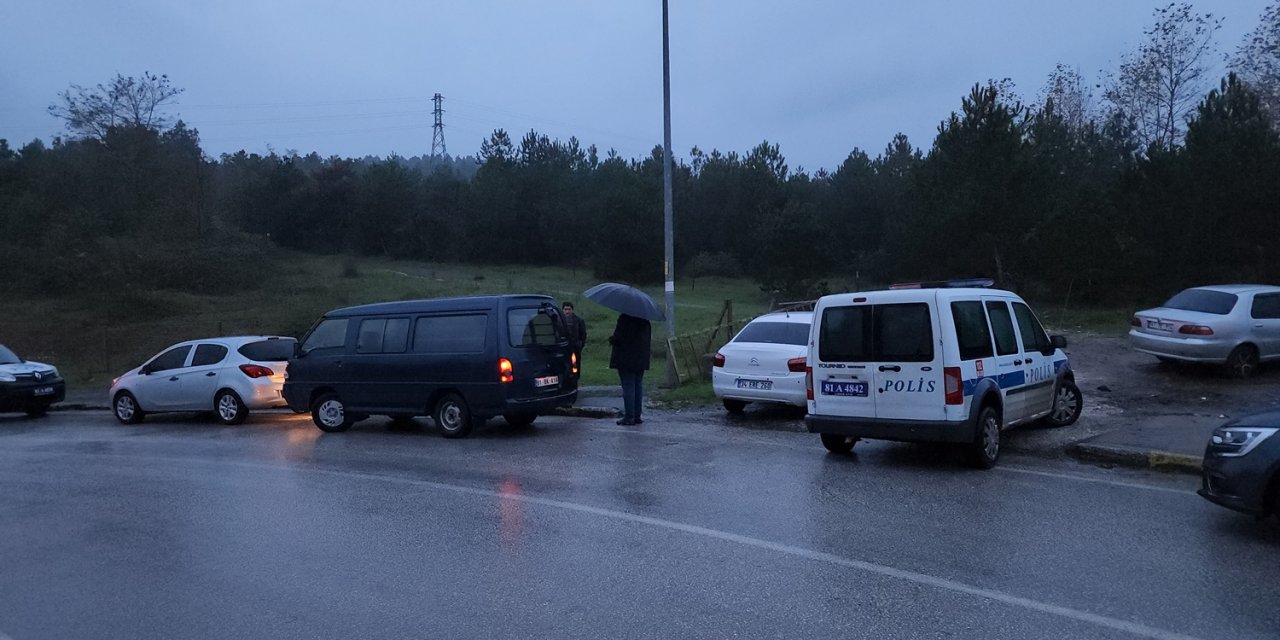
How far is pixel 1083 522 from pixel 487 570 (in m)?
4.72

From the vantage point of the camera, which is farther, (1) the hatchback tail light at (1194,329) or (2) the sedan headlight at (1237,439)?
(1) the hatchback tail light at (1194,329)

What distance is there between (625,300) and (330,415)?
495 cm

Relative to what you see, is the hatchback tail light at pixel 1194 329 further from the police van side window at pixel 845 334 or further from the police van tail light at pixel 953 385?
the police van side window at pixel 845 334

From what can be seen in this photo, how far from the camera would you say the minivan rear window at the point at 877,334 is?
374 inches

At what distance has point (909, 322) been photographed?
9.61 metres

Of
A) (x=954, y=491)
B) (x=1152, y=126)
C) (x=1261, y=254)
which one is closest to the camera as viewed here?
(x=954, y=491)

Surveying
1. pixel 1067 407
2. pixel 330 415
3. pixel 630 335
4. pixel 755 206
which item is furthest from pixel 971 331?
pixel 755 206

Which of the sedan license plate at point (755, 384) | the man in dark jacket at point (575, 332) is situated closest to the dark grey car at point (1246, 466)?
the sedan license plate at point (755, 384)

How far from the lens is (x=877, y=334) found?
9.80m

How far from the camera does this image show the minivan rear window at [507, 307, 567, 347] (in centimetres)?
1280

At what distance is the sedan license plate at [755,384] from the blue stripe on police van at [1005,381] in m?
3.90

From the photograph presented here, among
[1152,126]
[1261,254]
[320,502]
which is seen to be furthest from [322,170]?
[320,502]

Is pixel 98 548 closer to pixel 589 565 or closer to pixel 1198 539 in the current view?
pixel 589 565

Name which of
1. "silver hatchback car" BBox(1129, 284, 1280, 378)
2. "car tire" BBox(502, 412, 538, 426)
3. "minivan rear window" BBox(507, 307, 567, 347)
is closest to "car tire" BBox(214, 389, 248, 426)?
"car tire" BBox(502, 412, 538, 426)
